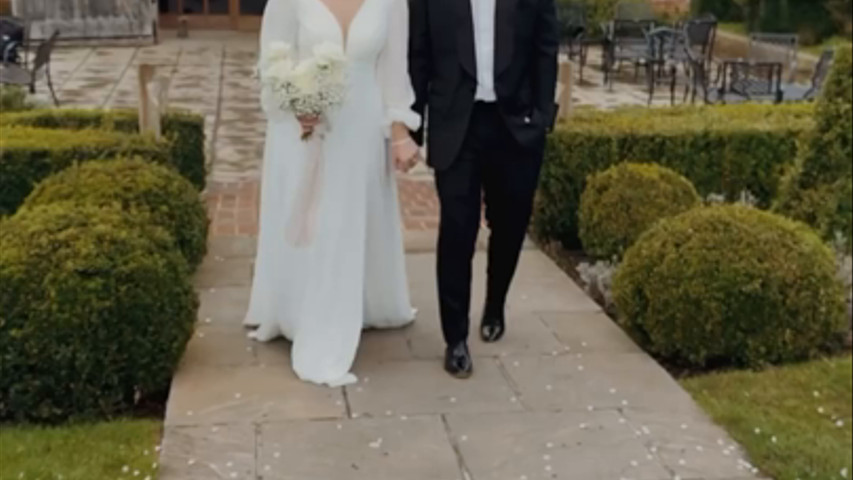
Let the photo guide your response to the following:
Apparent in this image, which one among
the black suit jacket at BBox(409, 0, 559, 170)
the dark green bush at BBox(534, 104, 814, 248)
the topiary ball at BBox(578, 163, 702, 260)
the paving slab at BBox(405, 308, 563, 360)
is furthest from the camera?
the dark green bush at BBox(534, 104, 814, 248)

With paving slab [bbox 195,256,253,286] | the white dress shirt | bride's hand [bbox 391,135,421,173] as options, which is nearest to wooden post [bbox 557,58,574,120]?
paving slab [bbox 195,256,253,286]

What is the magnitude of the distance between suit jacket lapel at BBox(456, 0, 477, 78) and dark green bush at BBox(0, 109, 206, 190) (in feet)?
11.2

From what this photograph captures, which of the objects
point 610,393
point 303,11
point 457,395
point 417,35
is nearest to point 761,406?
point 610,393

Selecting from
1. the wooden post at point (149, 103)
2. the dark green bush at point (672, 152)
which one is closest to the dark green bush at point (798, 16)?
the dark green bush at point (672, 152)

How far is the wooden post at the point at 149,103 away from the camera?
6.57 m

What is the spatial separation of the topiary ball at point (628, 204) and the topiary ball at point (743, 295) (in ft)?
3.74

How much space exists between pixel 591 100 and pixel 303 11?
9386 millimetres

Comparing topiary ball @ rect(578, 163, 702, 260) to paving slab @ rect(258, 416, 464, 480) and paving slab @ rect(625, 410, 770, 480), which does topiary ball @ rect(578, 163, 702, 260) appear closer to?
paving slab @ rect(625, 410, 770, 480)

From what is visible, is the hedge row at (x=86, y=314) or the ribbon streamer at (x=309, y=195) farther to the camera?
the ribbon streamer at (x=309, y=195)

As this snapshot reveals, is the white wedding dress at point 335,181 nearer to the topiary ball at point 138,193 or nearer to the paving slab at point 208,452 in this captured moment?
the paving slab at point 208,452

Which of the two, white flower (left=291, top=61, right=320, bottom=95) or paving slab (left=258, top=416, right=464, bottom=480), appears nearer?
paving slab (left=258, top=416, right=464, bottom=480)

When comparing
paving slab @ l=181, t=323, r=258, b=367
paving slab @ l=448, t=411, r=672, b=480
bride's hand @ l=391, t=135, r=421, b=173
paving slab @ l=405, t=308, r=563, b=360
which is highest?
bride's hand @ l=391, t=135, r=421, b=173

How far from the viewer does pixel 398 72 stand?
162 inches

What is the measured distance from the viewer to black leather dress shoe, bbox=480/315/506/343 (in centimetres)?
466
